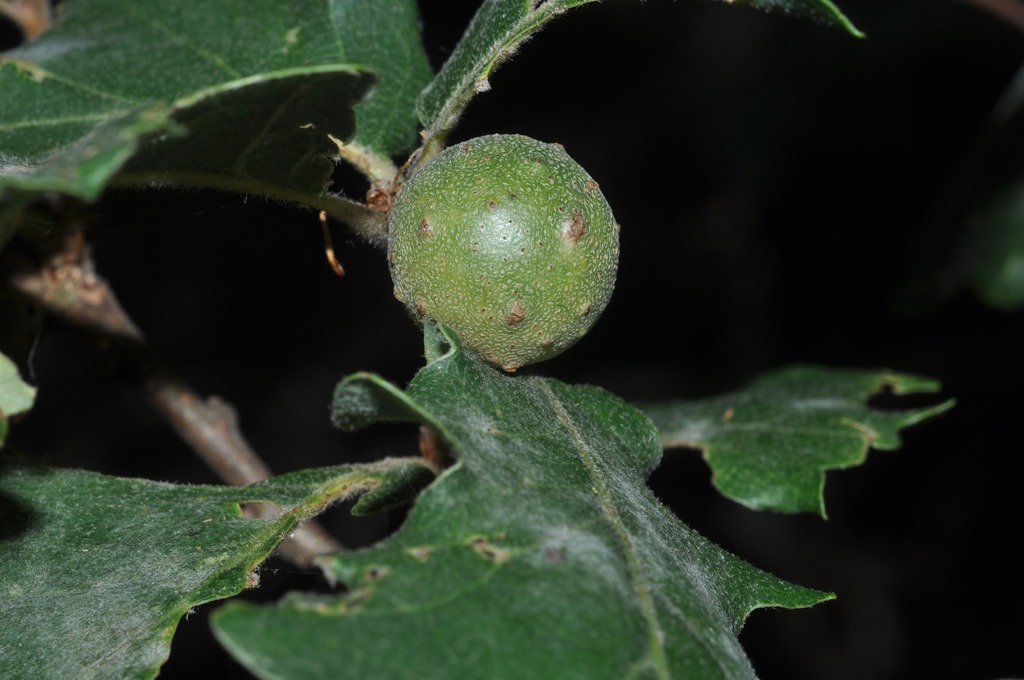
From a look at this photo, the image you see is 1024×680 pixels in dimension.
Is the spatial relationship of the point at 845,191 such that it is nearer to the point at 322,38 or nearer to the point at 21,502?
the point at 322,38

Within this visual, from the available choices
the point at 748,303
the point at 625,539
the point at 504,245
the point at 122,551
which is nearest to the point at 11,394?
the point at 122,551

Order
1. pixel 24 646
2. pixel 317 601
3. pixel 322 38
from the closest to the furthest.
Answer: pixel 317 601 < pixel 24 646 < pixel 322 38

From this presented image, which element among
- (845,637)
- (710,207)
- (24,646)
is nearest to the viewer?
(24,646)

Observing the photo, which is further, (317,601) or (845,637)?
(845,637)

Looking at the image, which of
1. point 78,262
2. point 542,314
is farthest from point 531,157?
point 78,262

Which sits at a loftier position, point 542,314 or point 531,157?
point 531,157

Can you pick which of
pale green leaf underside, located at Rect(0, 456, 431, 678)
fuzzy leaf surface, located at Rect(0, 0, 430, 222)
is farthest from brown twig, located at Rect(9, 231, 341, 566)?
pale green leaf underside, located at Rect(0, 456, 431, 678)

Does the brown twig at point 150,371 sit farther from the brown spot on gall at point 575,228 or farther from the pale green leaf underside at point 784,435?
the brown spot on gall at point 575,228

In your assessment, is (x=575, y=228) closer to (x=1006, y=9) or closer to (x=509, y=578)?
(x=509, y=578)
